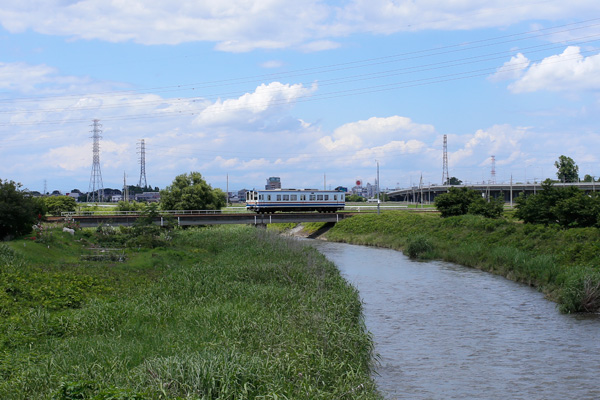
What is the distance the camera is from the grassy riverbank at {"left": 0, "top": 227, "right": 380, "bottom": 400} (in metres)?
11.0

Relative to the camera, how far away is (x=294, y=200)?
77750mm

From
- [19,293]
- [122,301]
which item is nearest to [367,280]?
[122,301]

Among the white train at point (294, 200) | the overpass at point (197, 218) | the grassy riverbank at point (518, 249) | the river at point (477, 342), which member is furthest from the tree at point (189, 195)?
the river at point (477, 342)

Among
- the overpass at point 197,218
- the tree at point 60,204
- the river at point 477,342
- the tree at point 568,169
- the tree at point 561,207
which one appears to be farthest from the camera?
the tree at point 568,169

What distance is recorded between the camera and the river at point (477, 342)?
15289mm

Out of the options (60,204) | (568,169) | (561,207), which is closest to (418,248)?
(561,207)

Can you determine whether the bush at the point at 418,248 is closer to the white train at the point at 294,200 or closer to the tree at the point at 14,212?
the tree at the point at 14,212

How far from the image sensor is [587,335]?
66.5 feet

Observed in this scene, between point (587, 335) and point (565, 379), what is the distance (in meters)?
5.25

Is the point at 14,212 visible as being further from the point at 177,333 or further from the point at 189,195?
the point at 189,195

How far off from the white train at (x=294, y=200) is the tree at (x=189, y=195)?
18.0ft

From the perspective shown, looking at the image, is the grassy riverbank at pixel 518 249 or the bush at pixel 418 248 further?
the bush at pixel 418 248

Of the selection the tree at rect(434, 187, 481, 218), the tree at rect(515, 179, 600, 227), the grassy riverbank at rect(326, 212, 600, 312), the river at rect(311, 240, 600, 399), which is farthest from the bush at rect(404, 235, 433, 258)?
the tree at rect(434, 187, 481, 218)

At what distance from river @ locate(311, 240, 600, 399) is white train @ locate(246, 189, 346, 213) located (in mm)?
44057
